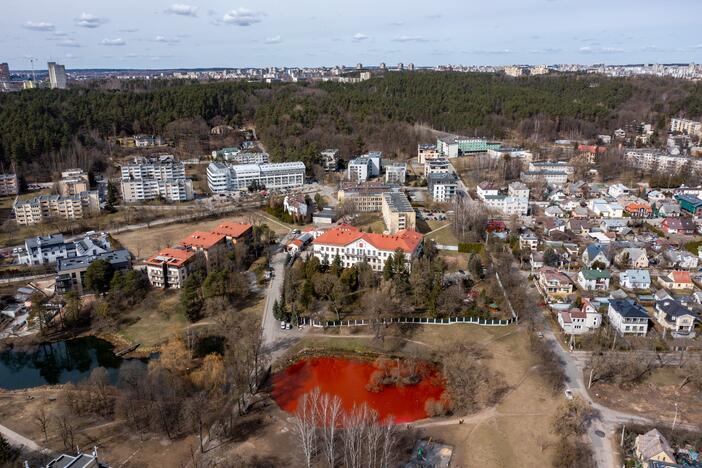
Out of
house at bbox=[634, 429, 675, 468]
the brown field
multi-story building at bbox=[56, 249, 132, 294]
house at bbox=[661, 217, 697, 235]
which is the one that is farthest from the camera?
house at bbox=[661, 217, 697, 235]

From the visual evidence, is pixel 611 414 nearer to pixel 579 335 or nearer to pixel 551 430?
pixel 551 430

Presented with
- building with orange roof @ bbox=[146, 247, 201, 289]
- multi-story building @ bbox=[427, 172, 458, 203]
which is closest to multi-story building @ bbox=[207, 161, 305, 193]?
multi-story building @ bbox=[427, 172, 458, 203]

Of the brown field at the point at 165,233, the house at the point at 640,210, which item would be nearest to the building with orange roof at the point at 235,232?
the brown field at the point at 165,233

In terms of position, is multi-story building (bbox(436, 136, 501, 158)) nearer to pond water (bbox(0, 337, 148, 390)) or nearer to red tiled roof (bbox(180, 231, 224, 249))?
red tiled roof (bbox(180, 231, 224, 249))

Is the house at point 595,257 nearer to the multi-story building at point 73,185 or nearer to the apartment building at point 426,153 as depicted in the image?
the apartment building at point 426,153

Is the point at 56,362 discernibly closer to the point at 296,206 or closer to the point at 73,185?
the point at 296,206

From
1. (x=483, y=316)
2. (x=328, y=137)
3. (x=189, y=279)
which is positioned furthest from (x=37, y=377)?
(x=328, y=137)
